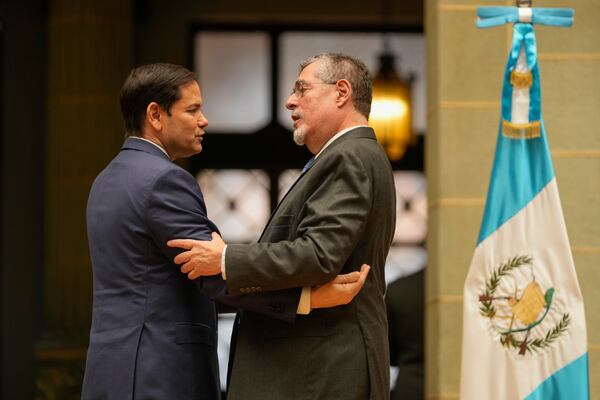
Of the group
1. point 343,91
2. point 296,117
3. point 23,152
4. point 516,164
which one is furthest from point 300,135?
point 23,152

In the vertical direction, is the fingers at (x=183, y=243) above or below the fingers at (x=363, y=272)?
above

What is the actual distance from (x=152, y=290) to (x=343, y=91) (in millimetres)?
790

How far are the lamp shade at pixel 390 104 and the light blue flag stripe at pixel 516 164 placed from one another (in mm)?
2652

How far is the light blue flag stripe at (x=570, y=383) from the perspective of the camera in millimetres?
4340

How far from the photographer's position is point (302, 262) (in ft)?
10.6

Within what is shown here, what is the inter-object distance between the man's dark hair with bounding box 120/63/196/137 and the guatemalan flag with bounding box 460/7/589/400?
1422 mm

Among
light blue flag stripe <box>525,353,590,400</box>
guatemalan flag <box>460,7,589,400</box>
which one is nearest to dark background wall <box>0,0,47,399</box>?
guatemalan flag <box>460,7,589,400</box>

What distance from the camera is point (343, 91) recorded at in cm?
351

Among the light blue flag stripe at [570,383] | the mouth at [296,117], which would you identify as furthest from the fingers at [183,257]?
the light blue flag stripe at [570,383]

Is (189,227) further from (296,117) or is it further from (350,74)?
(350,74)

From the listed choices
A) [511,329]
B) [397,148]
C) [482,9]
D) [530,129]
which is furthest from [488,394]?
[397,148]

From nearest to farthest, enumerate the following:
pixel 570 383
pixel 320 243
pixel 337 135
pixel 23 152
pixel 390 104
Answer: pixel 320 243 → pixel 337 135 → pixel 570 383 → pixel 390 104 → pixel 23 152

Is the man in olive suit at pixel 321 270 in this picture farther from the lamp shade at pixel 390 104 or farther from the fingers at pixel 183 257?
the lamp shade at pixel 390 104

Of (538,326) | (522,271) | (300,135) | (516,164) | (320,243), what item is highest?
(300,135)
